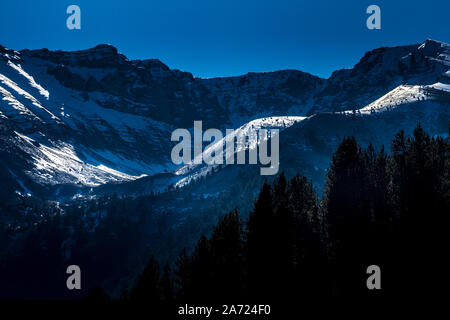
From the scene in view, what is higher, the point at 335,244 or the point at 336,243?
the point at 336,243

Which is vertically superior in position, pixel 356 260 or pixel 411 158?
pixel 411 158

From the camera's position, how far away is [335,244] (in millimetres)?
46562

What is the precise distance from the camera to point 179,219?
199 meters

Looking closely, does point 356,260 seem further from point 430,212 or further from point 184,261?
point 184,261

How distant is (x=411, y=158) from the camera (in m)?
54.5

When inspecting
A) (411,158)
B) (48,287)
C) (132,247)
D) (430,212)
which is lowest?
(48,287)

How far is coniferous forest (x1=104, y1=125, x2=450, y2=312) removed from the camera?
3959cm

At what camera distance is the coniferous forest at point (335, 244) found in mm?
39594

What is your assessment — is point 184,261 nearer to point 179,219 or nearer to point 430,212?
point 430,212
